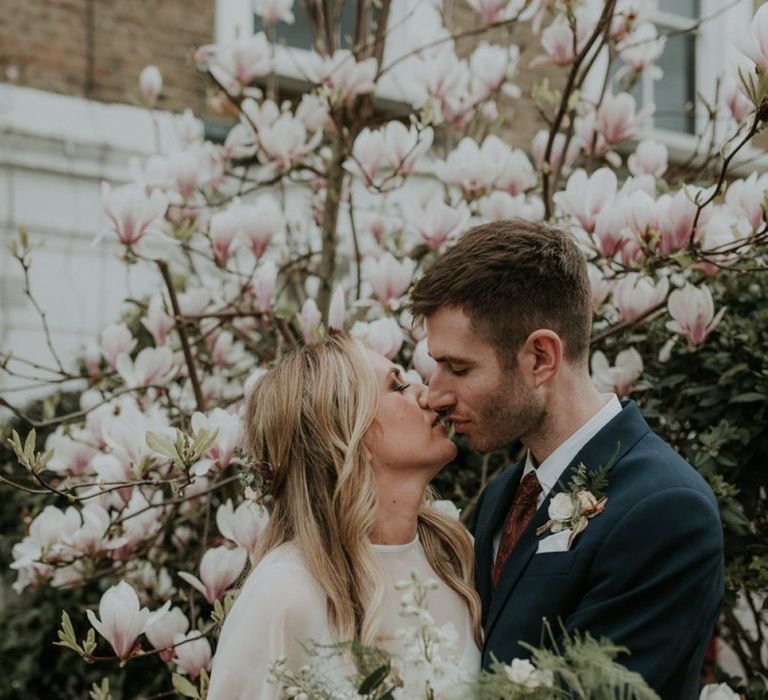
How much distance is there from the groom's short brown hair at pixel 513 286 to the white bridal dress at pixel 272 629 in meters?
0.71

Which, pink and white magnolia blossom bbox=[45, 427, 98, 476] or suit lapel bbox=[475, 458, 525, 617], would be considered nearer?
suit lapel bbox=[475, 458, 525, 617]

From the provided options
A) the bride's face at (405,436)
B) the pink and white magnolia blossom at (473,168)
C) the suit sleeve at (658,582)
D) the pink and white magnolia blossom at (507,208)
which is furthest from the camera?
the pink and white magnolia blossom at (507,208)

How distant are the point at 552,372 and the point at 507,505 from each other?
0.42 meters

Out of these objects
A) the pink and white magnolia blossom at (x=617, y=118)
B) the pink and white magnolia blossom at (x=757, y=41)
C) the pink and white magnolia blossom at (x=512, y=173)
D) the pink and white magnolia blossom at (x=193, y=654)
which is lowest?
the pink and white magnolia blossom at (x=193, y=654)

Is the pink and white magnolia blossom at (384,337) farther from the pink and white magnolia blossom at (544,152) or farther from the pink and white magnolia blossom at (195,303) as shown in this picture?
the pink and white magnolia blossom at (544,152)

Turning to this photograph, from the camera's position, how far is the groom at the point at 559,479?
7.53ft

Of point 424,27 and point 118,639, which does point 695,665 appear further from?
point 424,27

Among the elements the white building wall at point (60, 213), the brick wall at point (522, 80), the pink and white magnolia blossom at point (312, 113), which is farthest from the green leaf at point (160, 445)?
the brick wall at point (522, 80)

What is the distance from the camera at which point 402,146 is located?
3557 millimetres

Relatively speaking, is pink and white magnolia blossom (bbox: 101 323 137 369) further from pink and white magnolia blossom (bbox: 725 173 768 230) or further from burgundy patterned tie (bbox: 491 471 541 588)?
pink and white magnolia blossom (bbox: 725 173 768 230)

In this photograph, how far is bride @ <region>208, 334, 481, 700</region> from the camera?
260 cm

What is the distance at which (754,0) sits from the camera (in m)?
7.96

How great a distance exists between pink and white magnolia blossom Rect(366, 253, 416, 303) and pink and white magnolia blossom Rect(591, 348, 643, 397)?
0.63 metres

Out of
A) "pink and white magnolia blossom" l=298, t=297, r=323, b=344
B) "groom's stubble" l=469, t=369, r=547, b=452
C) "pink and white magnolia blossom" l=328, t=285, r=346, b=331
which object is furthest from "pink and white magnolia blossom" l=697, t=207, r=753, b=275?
"pink and white magnolia blossom" l=298, t=297, r=323, b=344
